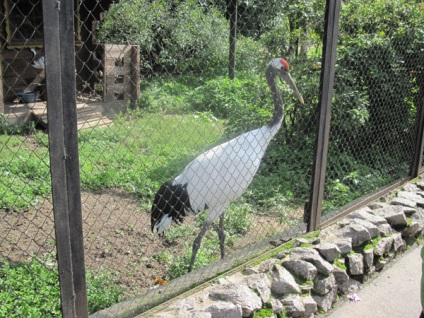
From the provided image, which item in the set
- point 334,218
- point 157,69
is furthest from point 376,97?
point 157,69

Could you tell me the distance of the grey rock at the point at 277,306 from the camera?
279cm

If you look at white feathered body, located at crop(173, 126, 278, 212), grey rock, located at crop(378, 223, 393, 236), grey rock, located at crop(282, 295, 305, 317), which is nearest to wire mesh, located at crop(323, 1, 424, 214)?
grey rock, located at crop(378, 223, 393, 236)

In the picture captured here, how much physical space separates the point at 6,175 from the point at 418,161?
163 inches

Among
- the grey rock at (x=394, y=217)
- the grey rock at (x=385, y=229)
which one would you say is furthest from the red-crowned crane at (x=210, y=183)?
the grey rock at (x=394, y=217)

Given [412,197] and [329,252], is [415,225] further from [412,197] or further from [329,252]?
[329,252]

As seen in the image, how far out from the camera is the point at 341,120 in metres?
5.54

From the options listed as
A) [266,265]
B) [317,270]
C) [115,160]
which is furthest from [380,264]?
[115,160]

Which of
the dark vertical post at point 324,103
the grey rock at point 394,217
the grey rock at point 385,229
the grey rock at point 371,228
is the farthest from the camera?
the grey rock at point 394,217

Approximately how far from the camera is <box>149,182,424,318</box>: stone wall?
Result: 2676mm

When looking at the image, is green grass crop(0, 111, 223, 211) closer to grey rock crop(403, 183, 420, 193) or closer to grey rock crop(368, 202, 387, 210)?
grey rock crop(368, 202, 387, 210)

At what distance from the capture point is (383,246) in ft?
→ 11.9

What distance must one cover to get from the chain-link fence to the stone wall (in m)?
0.21

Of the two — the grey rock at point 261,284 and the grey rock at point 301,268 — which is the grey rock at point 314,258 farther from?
the grey rock at point 261,284

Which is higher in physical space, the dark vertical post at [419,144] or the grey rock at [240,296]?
the dark vertical post at [419,144]
